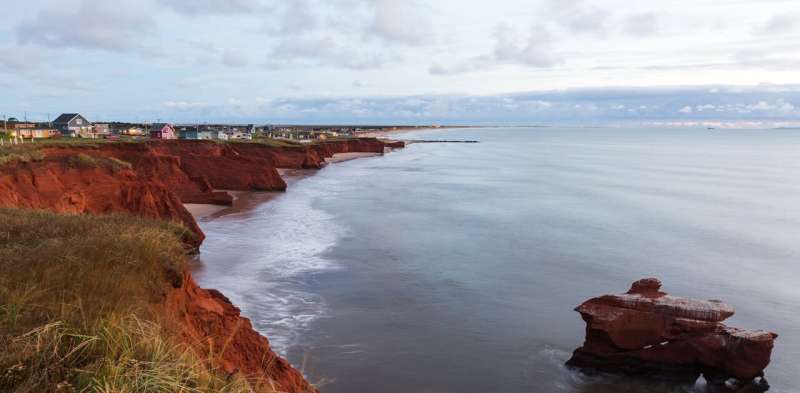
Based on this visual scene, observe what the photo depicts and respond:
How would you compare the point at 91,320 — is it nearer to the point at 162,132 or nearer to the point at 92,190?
the point at 92,190

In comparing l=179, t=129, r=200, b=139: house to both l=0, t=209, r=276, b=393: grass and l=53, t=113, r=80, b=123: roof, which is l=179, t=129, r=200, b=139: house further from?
l=0, t=209, r=276, b=393: grass

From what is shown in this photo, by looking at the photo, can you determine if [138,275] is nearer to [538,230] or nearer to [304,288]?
[304,288]

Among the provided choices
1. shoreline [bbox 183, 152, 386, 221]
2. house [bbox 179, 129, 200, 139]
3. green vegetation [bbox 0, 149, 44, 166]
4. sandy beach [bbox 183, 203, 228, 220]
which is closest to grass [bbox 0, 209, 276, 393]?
green vegetation [bbox 0, 149, 44, 166]

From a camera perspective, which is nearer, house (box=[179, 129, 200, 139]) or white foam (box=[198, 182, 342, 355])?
A: white foam (box=[198, 182, 342, 355])

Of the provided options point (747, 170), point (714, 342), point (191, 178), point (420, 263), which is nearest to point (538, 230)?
point (420, 263)

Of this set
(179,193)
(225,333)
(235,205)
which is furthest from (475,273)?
(179,193)
